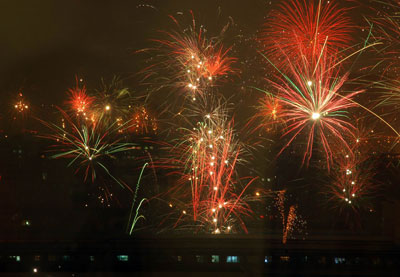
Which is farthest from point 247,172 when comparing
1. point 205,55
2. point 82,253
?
point 82,253

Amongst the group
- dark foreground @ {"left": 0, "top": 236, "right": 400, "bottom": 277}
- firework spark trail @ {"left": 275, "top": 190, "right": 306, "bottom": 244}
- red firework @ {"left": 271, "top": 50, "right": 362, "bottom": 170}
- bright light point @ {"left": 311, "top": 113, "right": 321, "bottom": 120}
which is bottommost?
dark foreground @ {"left": 0, "top": 236, "right": 400, "bottom": 277}

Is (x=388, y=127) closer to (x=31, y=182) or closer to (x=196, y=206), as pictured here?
(x=196, y=206)

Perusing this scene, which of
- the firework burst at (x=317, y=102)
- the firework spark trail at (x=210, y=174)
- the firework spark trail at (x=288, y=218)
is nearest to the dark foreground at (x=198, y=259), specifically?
the firework spark trail at (x=288, y=218)

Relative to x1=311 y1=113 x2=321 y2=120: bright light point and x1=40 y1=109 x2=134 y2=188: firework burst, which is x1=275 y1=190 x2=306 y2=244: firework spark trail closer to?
x1=311 y1=113 x2=321 y2=120: bright light point

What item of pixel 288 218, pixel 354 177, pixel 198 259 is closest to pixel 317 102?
pixel 354 177

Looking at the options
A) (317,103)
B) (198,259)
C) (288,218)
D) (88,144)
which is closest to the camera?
(198,259)

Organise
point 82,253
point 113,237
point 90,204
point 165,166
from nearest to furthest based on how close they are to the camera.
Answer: point 82,253, point 113,237, point 90,204, point 165,166

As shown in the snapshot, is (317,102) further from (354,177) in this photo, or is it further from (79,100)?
(79,100)

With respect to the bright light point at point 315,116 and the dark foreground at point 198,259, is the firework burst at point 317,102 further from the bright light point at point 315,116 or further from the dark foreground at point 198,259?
the dark foreground at point 198,259

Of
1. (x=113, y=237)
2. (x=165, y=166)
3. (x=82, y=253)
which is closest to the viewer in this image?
(x=82, y=253)

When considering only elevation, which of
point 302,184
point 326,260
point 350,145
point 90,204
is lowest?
point 326,260

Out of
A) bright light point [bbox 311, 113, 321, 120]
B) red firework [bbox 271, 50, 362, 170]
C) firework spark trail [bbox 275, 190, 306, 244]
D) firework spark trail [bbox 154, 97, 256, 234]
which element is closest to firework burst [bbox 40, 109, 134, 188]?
firework spark trail [bbox 154, 97, 256, 234]
